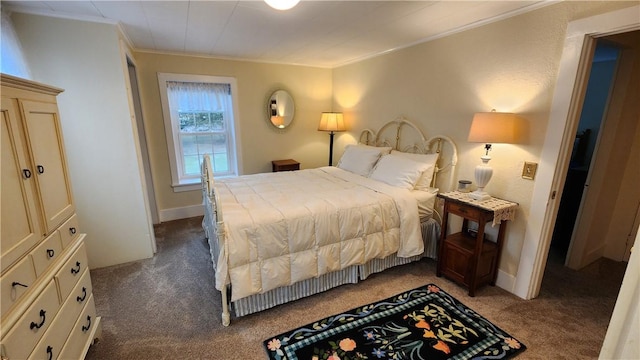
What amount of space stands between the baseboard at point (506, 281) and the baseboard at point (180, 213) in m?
3.91

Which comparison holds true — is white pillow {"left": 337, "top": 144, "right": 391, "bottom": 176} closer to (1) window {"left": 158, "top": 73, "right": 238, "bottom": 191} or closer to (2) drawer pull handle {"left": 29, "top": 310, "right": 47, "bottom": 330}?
(1) window {"left": 158, "top": 73, "right": 238, "bottom": 191}

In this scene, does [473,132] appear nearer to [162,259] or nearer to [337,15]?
[337,15]

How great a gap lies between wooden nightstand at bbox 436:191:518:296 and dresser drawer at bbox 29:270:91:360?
2.70 meters

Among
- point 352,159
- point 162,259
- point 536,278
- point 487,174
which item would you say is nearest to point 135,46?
point 162,259

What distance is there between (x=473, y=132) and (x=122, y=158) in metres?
3.22

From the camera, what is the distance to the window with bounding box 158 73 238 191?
149 inches

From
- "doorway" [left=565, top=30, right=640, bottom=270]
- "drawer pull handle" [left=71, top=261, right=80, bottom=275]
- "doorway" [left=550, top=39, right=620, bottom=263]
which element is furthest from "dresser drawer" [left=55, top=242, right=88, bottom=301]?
"doorway" [left=550, top=39, right=620, bottom=263]

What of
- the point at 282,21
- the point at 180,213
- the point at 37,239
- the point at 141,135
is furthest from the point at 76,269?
the point at 180,213

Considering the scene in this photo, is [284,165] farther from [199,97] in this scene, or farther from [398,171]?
[398,171]

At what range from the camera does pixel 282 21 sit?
244cm

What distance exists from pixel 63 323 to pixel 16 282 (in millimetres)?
436

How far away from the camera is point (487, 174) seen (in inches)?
89.2

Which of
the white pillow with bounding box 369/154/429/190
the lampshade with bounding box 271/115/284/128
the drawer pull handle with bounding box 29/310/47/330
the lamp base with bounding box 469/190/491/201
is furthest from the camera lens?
the lampshade with bounding box 271/115/284/128

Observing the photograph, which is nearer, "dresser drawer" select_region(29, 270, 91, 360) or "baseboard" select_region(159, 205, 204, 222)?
"dresser drawer" select_region(29, 270, 91, 360)
